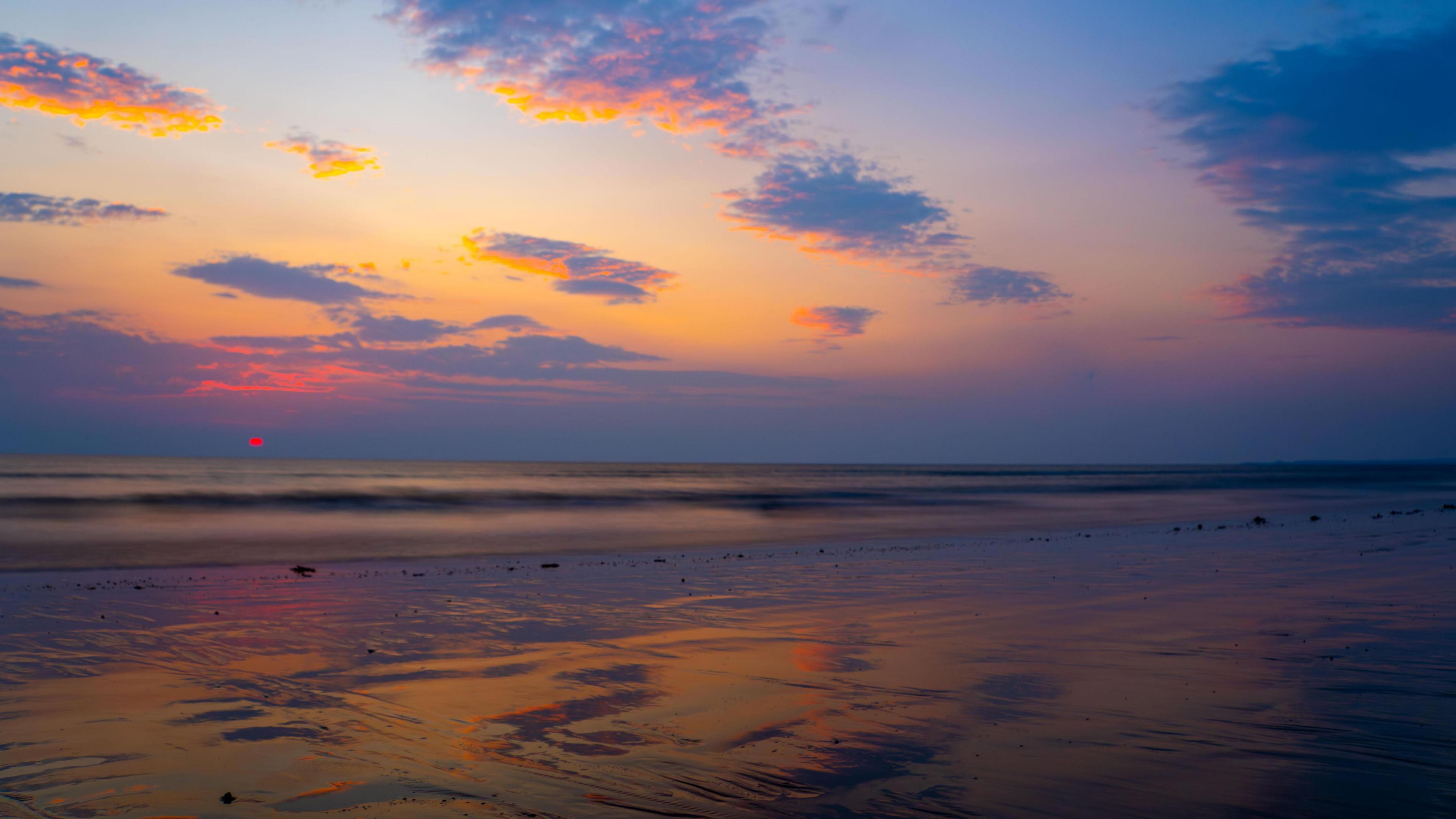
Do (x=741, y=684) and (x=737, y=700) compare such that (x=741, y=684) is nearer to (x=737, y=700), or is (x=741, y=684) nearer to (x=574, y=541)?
(x=737, y=700)

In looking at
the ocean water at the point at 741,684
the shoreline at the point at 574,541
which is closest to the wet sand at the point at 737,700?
the ocean water at the point at 741,684

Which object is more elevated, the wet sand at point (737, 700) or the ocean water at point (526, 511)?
the wet sand at point (737, 700)

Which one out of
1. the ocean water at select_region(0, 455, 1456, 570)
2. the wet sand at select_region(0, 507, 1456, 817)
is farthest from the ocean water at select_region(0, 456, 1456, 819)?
the ocean water at select_region(0, 455, 1456, 570)

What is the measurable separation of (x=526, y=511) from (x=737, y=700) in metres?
35.6

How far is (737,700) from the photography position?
659 cm

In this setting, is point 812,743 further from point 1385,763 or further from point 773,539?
point 773,539

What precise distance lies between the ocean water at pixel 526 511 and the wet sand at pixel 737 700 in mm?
9729

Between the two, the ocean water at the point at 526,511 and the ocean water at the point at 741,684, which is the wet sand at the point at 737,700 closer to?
the ocean water at the point at 741,684

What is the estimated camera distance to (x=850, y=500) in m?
52.1

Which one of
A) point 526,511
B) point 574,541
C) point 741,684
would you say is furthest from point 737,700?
point 526,511

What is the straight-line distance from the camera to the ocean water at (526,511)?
867 inches

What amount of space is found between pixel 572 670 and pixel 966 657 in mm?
3704

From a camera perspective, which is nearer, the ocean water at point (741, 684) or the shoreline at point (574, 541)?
the ocean water at point (741, 684)

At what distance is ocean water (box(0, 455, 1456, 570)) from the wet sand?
31.9ft
